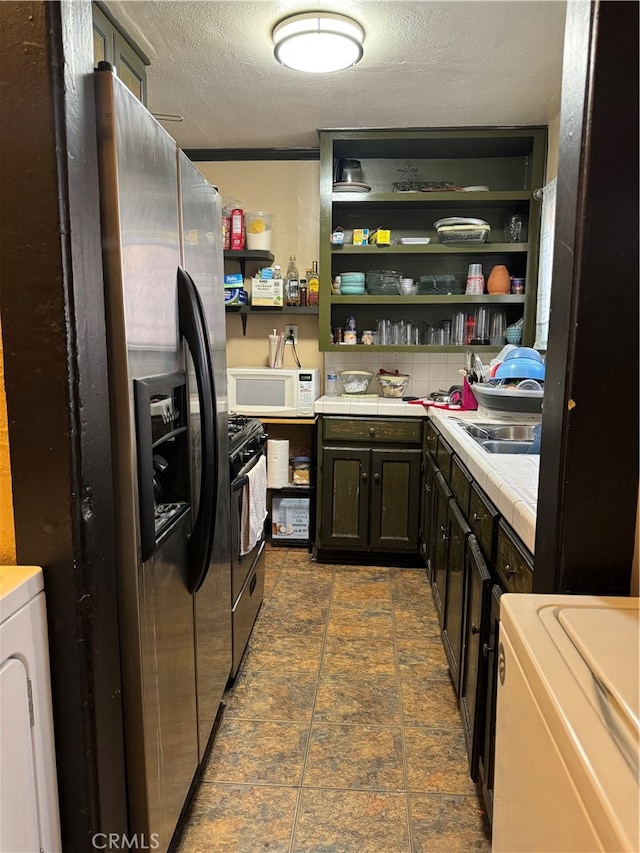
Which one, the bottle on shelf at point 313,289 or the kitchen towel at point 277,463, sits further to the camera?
the bottle on shelf at point 313,289

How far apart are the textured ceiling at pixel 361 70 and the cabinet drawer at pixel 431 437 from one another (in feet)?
5.45

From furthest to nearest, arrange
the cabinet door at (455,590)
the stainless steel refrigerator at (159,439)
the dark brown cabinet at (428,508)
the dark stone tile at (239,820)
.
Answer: the dark brown cabinet at (428,508), the cabinet door at (455,590), the dark stone tile at (239,820), the stainless steel refrigerator at (159,439)

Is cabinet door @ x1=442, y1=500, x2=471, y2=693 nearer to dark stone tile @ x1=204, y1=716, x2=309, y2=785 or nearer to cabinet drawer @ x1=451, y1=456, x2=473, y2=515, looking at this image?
cabinet drawer @ x1=451, y1=456, x2=473, y2=515

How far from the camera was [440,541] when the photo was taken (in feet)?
8.02

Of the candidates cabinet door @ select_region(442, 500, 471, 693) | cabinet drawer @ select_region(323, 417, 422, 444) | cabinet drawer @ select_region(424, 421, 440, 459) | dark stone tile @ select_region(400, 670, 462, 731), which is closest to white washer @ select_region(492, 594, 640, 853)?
cabinet door @ select_region(442, 500, 471, 693)

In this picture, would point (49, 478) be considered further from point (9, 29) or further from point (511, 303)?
point (511, 303)

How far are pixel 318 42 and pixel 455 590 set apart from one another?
216cm

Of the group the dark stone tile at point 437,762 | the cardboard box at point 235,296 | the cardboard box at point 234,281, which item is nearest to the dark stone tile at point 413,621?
the dark stone tile at point 437,762

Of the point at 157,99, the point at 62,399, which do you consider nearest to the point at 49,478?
the point at 62,399

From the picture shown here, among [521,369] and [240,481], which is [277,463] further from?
[521,369]

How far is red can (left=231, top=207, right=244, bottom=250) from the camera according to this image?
3.50m

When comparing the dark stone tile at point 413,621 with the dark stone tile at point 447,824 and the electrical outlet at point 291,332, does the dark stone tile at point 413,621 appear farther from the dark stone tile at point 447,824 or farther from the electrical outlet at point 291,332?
the electrical outlet at point 291,332

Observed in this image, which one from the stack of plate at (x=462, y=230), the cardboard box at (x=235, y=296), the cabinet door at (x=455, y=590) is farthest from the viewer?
the cardboard box at (x=235, y=296)

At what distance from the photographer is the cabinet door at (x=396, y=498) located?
3.21 meters
